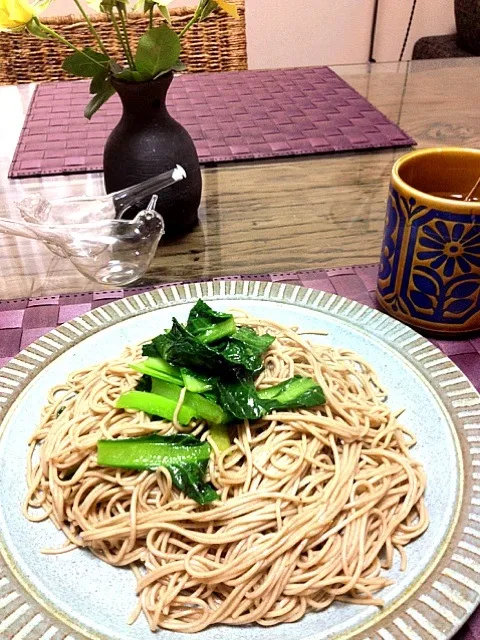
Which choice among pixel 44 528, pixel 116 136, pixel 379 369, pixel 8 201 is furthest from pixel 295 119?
pixel 44 528

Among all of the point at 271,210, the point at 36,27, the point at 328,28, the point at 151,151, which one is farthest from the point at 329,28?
the point at 36,27

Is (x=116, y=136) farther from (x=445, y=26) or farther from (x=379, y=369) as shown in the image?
(x=445, y=26)

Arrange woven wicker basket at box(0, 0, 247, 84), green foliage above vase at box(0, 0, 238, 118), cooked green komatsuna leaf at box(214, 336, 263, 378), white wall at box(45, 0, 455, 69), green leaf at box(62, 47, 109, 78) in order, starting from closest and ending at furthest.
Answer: cooked green komatsuna leaf at box(214, 336, 263, 378) < green foliage above vase at box(0, 0, 238, 118) < green leaf at box(62, 47, 109, 78) < woven wicker basket at box(0, 0, 247, 84) < white wall at box(45, 0, 455, 69)

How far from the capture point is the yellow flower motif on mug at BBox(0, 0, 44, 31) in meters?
1.07

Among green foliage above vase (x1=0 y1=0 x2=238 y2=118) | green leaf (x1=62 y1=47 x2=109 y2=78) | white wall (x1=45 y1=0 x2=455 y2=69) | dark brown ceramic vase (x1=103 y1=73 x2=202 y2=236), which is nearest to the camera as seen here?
green foliage above vase (x1=0 y1=0 x2=238 y2=118)

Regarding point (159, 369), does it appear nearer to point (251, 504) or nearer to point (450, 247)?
point (251, 504)

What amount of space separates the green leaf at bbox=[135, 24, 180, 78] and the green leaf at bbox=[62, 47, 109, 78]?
0.08 m

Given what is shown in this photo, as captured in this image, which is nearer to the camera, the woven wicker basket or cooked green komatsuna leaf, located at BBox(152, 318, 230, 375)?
cooked green komatsuna leaf, located at BBox(152, 318, 230, 375)

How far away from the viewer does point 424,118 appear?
197 centimetres

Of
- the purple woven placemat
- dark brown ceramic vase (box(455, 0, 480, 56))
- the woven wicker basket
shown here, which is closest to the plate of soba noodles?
the purple woven placemat

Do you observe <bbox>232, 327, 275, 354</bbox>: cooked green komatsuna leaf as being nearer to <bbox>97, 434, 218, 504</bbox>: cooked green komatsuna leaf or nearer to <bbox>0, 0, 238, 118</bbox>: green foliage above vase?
<bbox>97, 434, 218, 504</bbox>: cooked green komatsuna leaf

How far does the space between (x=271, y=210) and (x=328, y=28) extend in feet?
11.8

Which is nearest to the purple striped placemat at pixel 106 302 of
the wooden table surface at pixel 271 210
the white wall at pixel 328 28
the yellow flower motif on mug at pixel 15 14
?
the wooden table surface at pixel 271 210

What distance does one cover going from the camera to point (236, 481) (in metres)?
0.82
